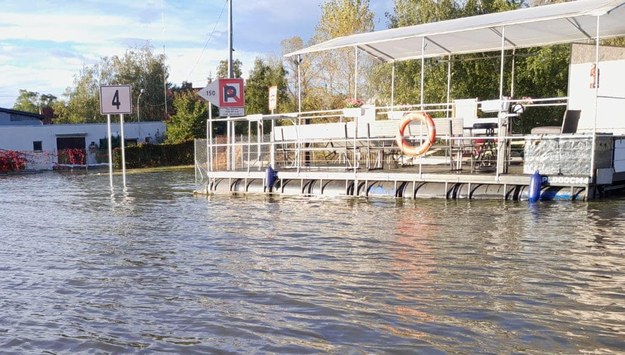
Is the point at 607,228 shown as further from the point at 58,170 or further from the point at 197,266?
the point at 58,170

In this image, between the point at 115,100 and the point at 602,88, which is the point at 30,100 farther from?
the point at 602,88

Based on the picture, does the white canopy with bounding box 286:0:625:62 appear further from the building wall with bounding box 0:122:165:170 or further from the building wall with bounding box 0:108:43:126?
the building wall with bounding box 0:108:43:126

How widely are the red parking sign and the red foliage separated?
83.1ft

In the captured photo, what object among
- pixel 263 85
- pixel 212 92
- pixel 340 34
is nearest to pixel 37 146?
pixel 263 85

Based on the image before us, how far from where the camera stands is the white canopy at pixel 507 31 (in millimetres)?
13098

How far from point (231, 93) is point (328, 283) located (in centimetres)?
1210

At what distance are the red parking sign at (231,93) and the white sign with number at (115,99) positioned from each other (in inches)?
111

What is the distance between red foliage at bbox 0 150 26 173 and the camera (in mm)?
37094

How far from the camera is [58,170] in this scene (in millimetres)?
38625

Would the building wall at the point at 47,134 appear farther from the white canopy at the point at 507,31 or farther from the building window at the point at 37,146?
the white canopy at the point at 507,31

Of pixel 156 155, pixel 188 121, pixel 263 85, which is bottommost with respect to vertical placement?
pixel 156 155

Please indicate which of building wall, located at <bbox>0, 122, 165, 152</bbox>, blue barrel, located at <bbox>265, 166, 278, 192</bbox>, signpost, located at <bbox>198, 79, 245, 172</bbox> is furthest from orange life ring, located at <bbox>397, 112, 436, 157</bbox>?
building wall, located at <bbox>0, 122, 165, 152</bbox>

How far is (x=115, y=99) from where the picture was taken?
17688 mm

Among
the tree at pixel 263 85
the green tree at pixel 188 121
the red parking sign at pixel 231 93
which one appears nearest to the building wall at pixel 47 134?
the green tree at pixel 188 121
